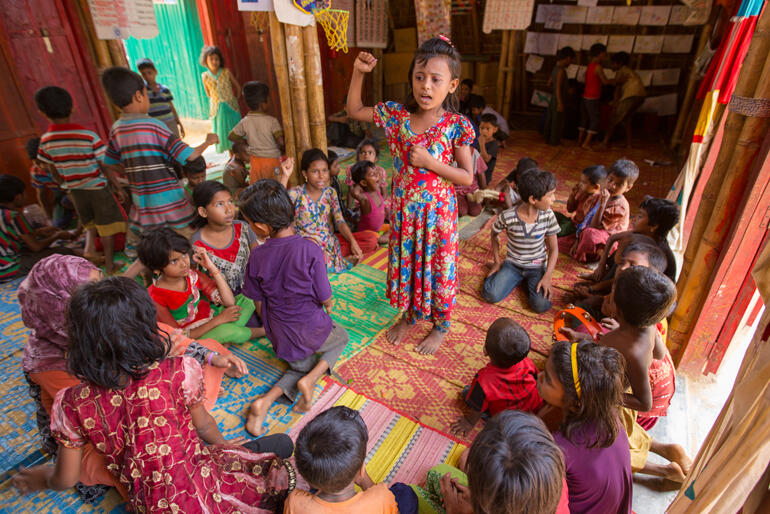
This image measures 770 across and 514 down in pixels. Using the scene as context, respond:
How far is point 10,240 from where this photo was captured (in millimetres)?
3506

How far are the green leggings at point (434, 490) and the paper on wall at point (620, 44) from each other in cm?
800

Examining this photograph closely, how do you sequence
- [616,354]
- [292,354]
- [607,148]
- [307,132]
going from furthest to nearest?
[607,148] < [307,132] < [292,354] < [616,354]

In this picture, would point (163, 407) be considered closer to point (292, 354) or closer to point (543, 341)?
point (292, 354)

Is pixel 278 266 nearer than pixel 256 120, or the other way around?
pixel 278 266

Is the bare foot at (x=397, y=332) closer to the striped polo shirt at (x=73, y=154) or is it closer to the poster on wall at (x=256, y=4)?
the poster on wall at (x=256, y=4)

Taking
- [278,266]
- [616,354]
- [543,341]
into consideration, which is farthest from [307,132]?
[616,354]

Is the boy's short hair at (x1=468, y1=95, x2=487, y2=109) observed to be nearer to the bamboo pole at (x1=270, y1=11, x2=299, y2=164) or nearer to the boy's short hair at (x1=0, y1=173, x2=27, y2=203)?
the bamboo pole at (x1=270, y1=11, x2=299, y2=164)

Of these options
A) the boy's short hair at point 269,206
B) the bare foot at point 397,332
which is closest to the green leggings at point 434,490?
the bare foot at point 397,332

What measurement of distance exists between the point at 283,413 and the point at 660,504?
1.85m

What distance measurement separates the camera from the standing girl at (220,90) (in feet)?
17.9

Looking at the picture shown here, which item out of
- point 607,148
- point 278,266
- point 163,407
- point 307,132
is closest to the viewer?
point 163,407

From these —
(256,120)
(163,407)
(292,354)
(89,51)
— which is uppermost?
(89,51)

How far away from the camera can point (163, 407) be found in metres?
1.37

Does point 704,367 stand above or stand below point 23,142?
below
